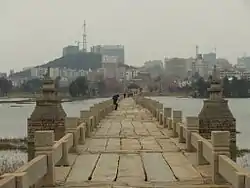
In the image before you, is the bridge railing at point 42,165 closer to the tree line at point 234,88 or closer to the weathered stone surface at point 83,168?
the weathered stone surface at point 83,168

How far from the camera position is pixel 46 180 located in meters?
10.5

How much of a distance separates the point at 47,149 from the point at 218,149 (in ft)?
10.7

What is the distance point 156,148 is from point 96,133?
680 centimetres

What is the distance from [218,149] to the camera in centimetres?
1045

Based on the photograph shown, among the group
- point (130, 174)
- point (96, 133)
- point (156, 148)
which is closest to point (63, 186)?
point (130, 174)

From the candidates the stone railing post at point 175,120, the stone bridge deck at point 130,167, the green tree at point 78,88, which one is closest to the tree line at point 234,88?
the green tree at point 78,88

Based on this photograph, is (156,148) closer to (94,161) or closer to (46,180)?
(94,161)

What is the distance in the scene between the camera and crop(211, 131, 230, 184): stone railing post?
10352mm

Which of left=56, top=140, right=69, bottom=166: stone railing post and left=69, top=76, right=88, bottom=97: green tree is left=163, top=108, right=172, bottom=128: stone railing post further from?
left=69, top=76, right=88, bottom=97: green tree

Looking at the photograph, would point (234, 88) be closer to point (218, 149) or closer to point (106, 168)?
point (106, 168)

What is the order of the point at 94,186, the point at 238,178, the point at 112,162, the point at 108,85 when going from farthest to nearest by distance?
1. the point at 108,85
2. the point at 112,162
3. the point at 94,186
4. the point at 238,178

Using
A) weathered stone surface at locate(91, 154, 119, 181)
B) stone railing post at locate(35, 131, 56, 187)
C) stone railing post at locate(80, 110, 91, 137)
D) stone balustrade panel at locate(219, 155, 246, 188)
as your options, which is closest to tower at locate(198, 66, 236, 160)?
stone railing post at locate(80, 110, 91, 137)

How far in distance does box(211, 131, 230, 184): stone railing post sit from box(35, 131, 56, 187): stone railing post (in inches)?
121

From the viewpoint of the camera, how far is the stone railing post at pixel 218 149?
10.4 meters
